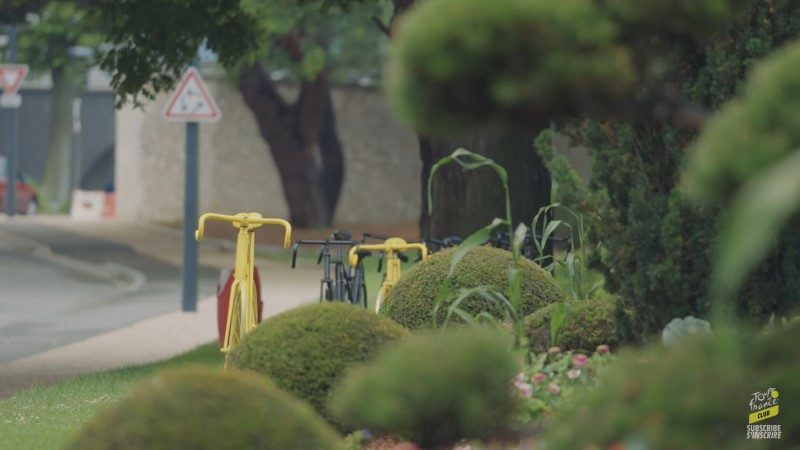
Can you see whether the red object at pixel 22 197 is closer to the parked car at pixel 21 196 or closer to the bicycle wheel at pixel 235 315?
the parked car at pixel 21 196

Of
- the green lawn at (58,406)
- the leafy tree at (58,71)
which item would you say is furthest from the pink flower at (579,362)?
the leafy tree at (58,71)

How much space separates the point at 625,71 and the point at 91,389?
7.93 meters

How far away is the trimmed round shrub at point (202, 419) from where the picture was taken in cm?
437

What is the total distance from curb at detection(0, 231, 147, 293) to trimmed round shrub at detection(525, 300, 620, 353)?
14.6 metres

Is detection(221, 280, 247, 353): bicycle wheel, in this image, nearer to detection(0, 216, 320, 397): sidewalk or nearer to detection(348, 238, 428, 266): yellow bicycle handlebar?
detection(348, 238, 428, 266): yellow bicycle handlebar

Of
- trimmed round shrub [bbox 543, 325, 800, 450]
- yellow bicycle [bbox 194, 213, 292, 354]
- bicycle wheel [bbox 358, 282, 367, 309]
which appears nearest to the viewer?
trimmed round shrub [bbox 543, 325, 800, 450]

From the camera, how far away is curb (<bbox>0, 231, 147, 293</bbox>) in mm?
24250

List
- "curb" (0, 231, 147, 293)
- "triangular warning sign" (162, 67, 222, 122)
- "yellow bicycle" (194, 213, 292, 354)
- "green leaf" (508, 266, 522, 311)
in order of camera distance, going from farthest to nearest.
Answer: "curb" (0, 231, 147, 293), "triangular warning sign" (162, 67, 222, 122), "yellow bicycle" (194, 213, 292, 354), "green leaf" (508, 266, 522, 311)

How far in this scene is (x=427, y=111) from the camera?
381 centimetres

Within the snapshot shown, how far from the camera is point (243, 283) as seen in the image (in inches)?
406

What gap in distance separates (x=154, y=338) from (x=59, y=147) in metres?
35.6

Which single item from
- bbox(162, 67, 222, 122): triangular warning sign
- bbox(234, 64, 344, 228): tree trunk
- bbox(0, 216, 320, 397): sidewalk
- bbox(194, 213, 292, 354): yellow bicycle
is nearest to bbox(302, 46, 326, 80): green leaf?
bbox(234, 64, 344, 228): tree trunk

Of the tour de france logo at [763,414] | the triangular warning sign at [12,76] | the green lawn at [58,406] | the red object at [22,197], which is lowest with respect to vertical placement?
the green lawn at [58,406]

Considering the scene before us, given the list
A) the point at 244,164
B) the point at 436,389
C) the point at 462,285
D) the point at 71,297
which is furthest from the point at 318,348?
the point at 244,164
